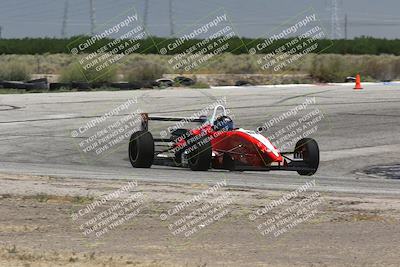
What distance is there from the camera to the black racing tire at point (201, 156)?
16.5 m

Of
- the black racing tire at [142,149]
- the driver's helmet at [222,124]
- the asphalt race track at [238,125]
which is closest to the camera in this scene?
the asphalt race track at [238,125]

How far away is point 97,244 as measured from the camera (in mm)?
9117

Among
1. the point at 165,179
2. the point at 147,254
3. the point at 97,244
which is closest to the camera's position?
the point at 147,254

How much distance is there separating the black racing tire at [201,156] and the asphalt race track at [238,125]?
10.7 inches

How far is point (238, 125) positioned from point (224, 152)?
8.53m

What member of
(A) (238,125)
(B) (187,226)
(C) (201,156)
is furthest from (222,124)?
(A) (238,125)

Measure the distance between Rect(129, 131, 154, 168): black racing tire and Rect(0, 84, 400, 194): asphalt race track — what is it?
1.25 feet

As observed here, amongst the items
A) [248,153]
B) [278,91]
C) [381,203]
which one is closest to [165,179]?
[248,153]

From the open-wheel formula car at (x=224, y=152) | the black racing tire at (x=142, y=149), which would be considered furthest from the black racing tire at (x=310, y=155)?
the black racing tire at (x=142, y=149)

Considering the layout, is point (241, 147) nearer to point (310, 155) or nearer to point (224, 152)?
point (224, 152)

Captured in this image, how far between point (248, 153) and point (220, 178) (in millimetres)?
1457

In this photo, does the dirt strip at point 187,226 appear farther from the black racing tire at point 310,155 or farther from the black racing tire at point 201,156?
the black racing tire at point 310,155

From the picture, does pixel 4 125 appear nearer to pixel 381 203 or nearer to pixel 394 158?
pixel 394 158

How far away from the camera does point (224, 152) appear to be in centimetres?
1697
